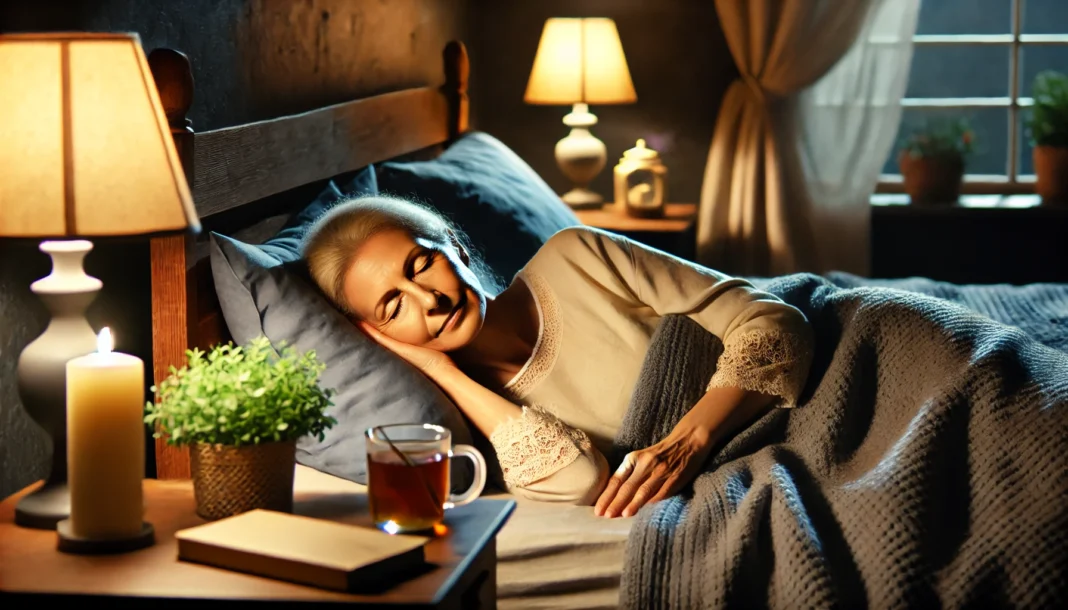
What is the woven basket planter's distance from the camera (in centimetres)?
135

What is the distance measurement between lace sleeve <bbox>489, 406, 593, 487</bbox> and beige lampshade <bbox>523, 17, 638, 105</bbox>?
2251mm

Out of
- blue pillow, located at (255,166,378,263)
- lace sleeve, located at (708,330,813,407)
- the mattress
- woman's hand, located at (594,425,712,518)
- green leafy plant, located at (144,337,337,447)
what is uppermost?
blue pillow, located at (255,166,378,263)

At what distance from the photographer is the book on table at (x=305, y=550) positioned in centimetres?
116

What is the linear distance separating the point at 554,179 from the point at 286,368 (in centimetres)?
319

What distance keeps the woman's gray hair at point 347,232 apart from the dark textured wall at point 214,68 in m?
0.26

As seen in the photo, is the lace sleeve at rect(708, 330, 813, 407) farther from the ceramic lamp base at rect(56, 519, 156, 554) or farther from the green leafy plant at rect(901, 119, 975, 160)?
the green leafy plant at rect(901, 119, 975, 160)

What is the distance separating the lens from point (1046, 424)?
1.56 m

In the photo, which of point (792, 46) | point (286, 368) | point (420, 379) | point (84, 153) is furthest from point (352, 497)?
point (792, 46)

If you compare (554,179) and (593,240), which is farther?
(554,179)

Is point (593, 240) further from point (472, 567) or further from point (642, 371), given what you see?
point (472, 567)

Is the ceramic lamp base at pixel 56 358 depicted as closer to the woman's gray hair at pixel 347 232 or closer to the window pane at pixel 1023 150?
the woman's gray hair at pixel 347 232

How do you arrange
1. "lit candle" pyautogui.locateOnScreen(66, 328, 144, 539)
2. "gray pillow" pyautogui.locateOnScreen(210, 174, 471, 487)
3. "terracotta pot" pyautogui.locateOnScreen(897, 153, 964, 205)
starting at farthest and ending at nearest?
"terracotta pot" pyautogui.locateOnScreen(897, 153, 964, 205) → "gray pillow" pyautogui.locateOnScreen(210, 174, 471, 487) → "lit candle" pyautogui.locateOnScreen(66, 328, 144, 539)

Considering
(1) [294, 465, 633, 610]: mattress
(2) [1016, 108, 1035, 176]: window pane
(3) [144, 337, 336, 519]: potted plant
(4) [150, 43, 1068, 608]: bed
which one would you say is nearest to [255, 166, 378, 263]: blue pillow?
(4) [150, 43, 1068, 608]: bed

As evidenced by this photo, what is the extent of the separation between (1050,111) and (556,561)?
300 cm
